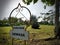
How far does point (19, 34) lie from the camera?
3324 mm

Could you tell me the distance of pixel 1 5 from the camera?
3.84 metres

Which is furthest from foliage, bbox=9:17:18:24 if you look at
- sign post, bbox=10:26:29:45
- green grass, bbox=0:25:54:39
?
green grass, bbox=0:25:54:39

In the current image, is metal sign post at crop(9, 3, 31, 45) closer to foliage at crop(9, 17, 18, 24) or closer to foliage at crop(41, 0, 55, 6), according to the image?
foliage at crop(9, 17, 18, 24)

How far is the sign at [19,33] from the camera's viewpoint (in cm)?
322

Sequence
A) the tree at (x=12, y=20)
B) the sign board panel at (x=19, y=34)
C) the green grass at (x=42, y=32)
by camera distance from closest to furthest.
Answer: the sign board panel at (x=19, y=34), the green grass at (x=42, y=32), the tree at (x=12, y=20)

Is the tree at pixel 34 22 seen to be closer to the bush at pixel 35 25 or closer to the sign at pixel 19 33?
the bush at pixel 35 25

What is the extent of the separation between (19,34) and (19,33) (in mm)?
18

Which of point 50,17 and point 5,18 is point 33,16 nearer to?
point 50,17

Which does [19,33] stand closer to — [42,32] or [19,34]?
[19,34]

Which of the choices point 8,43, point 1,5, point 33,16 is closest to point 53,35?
point 33,16

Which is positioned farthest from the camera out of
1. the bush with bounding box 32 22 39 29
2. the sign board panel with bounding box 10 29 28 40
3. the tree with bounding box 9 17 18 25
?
the tree with bounding box 9 17 18 25

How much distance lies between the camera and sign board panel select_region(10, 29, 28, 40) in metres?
3.22

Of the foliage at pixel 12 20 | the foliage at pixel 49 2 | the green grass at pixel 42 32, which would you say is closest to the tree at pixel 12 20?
the foliage at pixel 12 20

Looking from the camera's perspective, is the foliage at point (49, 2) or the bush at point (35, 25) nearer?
the foliage at point (49, 2)
